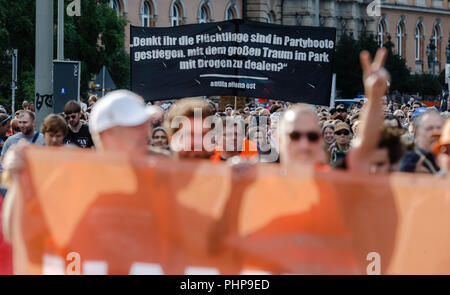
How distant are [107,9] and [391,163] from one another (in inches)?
1430

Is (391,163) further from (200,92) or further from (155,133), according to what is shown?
(200,92)

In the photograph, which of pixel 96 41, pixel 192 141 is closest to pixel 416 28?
pixel 96 41

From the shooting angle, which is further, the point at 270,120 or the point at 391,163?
the point at 270,120

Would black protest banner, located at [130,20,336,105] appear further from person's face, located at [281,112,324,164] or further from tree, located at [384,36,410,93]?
tree, located at [384,36,410,93]

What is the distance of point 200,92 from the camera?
1270cm

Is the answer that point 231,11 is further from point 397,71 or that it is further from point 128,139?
point 128,139

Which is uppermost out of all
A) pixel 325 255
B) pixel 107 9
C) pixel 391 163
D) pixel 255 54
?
pixel 107 9

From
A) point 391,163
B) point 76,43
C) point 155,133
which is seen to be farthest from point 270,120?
point 76,43

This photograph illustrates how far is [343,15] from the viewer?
77.4 metres

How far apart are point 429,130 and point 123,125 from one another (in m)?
2.32

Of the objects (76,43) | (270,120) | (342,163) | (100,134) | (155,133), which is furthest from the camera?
(76,43)

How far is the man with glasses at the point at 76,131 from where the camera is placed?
10672 mm

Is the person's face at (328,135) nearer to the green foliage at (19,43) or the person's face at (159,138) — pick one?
the person's face at (159,138)

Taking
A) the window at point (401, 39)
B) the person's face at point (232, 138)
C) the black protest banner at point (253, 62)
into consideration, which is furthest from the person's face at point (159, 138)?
the window at point (401, 39)
